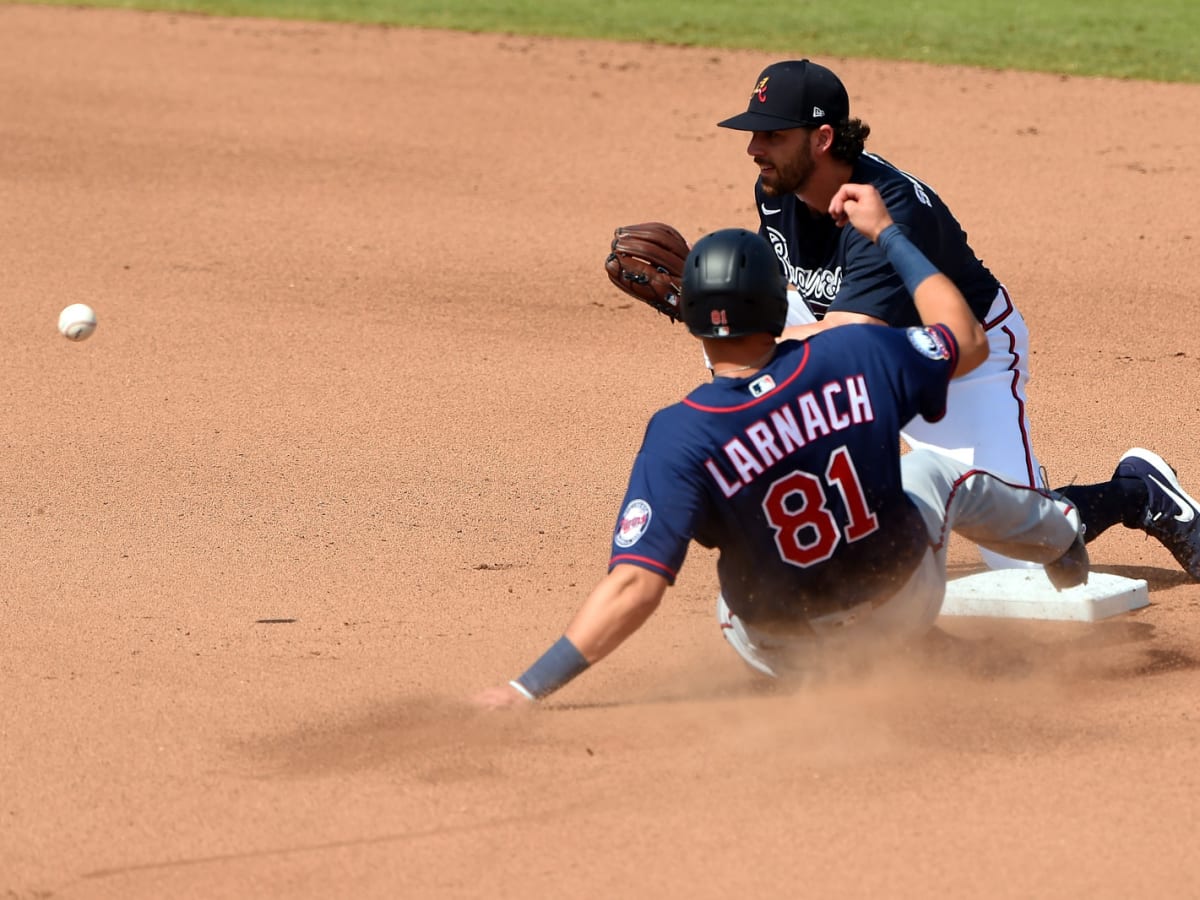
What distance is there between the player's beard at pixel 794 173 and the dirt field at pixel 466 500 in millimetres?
1311

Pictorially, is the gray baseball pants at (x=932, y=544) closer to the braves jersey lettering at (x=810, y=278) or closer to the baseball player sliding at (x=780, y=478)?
the baseball player sliding at (x=780, y=478)

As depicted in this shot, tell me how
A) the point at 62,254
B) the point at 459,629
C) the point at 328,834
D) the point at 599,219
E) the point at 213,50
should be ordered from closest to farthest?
the point at 328,834, the point at 459,629, the point at 62,254, the point at 599,219, the point at 213,50

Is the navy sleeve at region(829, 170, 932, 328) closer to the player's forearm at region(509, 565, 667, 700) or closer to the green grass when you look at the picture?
the player's forearm at region(509, 565, 667, 700)

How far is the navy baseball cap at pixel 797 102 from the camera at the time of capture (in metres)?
5.02

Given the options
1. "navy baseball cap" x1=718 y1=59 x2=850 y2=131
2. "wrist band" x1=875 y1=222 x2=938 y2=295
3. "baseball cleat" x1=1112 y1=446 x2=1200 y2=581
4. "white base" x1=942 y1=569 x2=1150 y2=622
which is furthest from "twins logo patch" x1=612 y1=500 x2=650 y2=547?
"baseball cleat" x1=1112 y1=446 x2=1200 y2=581

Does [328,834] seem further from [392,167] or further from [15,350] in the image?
[392,167]

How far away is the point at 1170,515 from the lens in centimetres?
527

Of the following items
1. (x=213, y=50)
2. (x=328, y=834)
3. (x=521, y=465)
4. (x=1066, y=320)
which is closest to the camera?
(x=328, y=834)

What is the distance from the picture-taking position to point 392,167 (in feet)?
36.0

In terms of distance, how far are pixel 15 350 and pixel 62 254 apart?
5.29 feet

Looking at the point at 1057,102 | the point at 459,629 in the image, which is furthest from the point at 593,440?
the point at 1057,102

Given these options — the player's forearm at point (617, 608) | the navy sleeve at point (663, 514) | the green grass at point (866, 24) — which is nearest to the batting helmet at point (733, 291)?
the navy sleeve at point (663, 514)

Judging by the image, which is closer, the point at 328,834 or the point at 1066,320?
the point at 328,834

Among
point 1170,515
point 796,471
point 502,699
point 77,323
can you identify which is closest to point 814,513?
point 796,471
